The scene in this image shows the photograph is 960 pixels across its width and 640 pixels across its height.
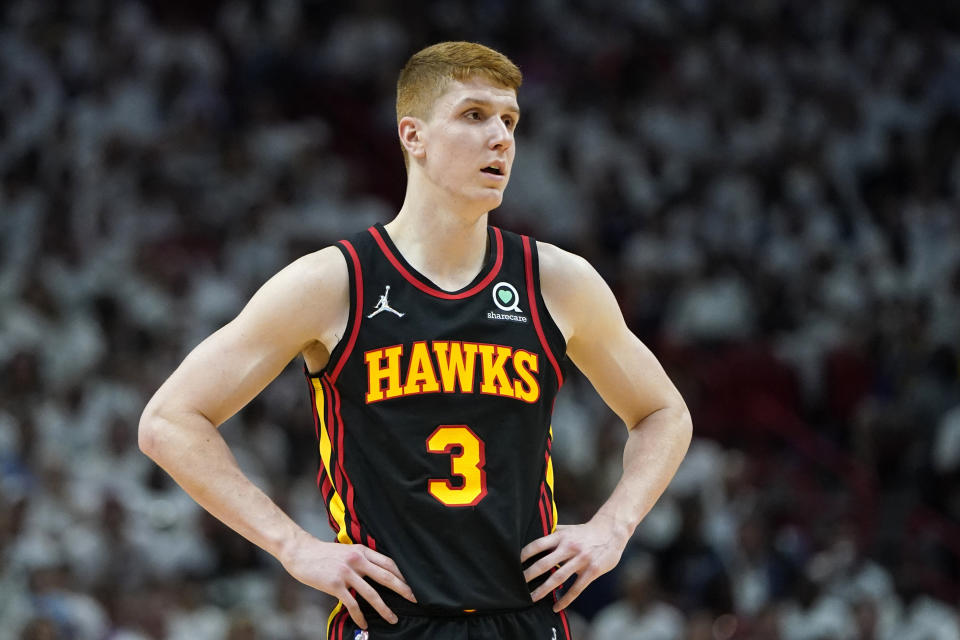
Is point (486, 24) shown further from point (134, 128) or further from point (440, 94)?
point (440, 94)

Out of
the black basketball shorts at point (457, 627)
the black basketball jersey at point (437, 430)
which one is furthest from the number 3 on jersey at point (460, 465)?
the black basketball shorts at point (457, 627)

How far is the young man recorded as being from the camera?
4188 mm

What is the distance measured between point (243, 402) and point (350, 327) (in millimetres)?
413

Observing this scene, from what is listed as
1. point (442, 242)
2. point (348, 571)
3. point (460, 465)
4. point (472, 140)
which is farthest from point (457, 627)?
point (472, 140)

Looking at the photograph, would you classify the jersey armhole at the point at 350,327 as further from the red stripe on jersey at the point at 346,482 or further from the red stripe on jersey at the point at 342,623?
the red stripe on jersey at the point at 342,623

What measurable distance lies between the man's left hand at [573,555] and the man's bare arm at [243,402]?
1.42ft

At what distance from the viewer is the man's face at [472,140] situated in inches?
173

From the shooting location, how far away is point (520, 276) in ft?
15.0

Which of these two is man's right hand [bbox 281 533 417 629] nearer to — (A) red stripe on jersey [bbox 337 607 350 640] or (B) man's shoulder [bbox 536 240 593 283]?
(A) red stripe on jersey [bbox 337 607 350 640]

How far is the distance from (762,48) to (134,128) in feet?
26.5

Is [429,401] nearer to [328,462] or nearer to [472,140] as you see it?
[328,462]

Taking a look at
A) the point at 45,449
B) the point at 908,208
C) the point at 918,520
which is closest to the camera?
the point at 45,449

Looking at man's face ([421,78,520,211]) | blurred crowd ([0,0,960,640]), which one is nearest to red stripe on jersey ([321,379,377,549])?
man's face ([421,78,520,211])

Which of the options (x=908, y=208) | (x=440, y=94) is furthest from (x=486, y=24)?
(x=440, y=94)
